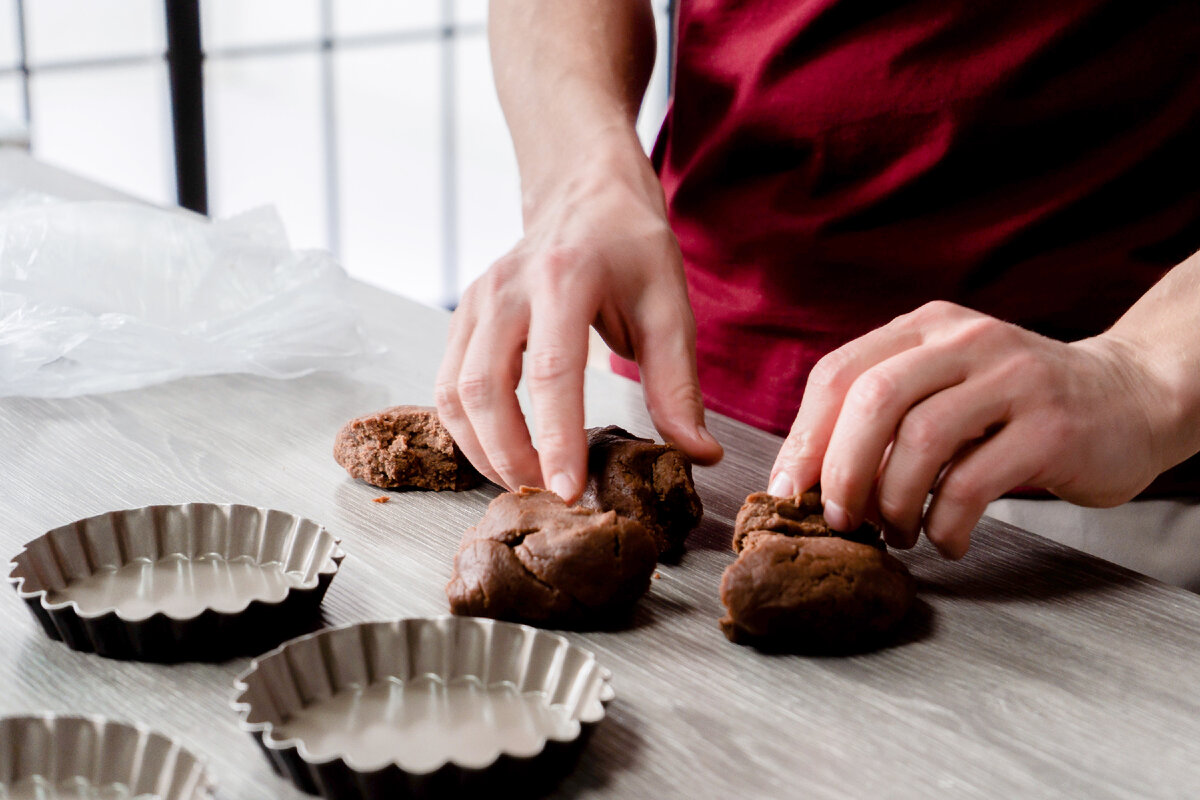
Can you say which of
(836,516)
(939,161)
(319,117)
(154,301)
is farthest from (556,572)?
(319,117)

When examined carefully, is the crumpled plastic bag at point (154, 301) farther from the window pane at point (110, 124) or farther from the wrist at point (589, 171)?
the window pane at point (110, 124)

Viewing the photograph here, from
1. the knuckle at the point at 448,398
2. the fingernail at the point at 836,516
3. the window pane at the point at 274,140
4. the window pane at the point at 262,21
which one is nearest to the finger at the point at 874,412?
the fingernail at the point at 836,516

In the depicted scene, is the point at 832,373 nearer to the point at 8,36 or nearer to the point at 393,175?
the point at 8,36

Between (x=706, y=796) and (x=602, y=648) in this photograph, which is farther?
(x=602, y=648)

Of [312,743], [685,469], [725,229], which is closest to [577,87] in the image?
[725,229]

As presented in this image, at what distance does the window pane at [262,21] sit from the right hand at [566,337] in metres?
3.75

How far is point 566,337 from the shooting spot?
1.08m

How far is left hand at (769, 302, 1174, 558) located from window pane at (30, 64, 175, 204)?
3.27 metres

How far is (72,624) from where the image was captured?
826 millimetres

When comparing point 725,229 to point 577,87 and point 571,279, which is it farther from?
point 571,279

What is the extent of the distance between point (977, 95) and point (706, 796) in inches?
35.8

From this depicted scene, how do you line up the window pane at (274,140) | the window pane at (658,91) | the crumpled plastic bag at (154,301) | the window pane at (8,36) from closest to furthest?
the crumpled plastic bag at (154,301), the window pane at (8,36), the window pane at (274,140), the window pane at (658,91)

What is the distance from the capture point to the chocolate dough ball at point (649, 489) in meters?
1.04

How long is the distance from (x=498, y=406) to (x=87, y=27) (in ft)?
12.4
